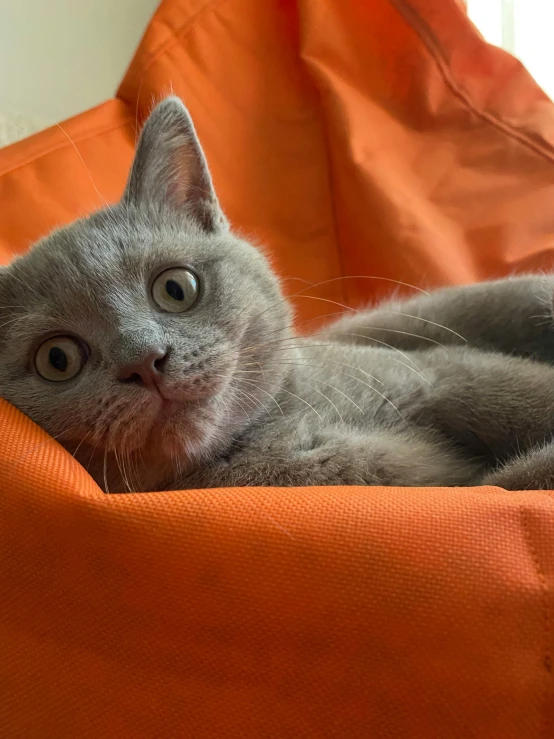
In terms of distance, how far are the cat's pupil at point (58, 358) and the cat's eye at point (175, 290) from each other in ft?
0.48

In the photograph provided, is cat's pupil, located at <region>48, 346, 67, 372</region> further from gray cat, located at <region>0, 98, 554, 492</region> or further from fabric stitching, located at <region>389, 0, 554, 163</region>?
fabric stitching, located at <region>389, 0, 554, 163</region>

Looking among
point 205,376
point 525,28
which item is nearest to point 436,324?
point 205,376

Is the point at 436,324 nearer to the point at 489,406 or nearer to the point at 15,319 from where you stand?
the point at 489,406

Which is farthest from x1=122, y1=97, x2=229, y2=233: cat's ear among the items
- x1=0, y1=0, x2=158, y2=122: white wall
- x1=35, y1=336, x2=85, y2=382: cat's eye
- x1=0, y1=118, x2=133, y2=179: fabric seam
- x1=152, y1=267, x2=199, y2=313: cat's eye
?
x1=0, y1=0, x2=158, y2=122: white wall

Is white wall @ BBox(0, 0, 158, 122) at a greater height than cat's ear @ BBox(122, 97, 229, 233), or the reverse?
white wall @ BBox(0, 0, 158, 122)

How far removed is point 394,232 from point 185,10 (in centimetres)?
82

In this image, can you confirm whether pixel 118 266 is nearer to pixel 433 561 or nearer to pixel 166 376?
pixel 166 376

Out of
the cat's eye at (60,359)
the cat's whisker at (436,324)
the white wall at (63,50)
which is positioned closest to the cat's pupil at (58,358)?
the cat's eye at (60,359)

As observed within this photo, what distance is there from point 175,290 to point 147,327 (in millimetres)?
126

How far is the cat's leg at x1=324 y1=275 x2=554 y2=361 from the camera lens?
140 centimetres

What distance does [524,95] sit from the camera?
1.74 metres

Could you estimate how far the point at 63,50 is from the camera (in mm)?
2660

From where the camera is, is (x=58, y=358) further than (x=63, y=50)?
No

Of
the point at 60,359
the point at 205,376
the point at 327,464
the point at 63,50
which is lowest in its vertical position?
the point at 327,464
